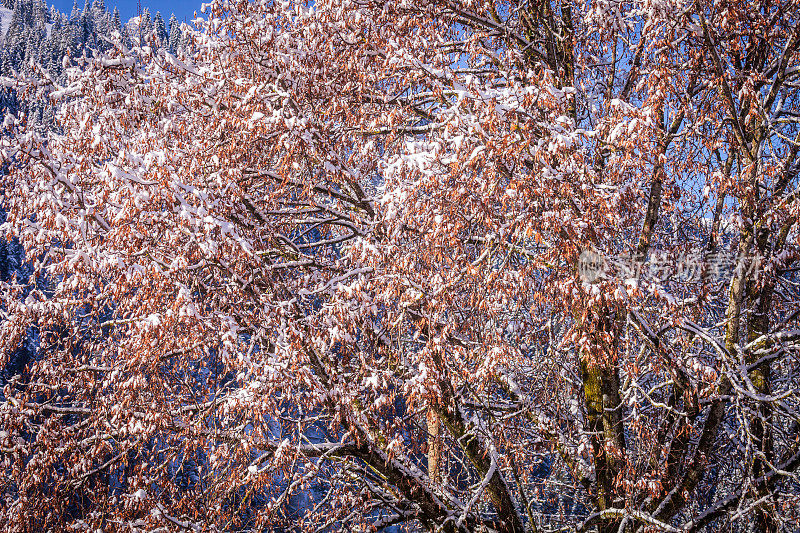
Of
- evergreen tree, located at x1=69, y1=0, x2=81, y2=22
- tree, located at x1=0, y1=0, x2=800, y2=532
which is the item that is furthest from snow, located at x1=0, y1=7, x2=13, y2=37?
tree, located at x1=0, y1=0, x2=800, y2=532

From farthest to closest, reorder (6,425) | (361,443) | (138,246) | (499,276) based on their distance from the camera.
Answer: (6,425)
(361,443)
(499,276)
(138,246)

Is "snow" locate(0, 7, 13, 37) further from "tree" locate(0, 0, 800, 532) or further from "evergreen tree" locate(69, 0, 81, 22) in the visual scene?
"tree" locate(0, 0, 800, 532)

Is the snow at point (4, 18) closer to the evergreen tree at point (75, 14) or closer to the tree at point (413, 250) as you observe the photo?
the evergreen tree at point (75, 14)

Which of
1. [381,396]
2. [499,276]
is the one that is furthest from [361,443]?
[499,276]

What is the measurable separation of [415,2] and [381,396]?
3.92 m

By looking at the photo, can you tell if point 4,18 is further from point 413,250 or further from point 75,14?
point 413,250

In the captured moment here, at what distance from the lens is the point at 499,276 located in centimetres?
457

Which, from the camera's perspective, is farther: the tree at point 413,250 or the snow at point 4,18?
the snow at point 4,18

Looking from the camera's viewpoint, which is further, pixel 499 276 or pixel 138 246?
pixel 499 276

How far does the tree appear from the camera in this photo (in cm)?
409

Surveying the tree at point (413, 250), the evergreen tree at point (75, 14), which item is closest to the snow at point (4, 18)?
the evergreen tree at point (75, 14)

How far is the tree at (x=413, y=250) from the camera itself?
409 centimetres

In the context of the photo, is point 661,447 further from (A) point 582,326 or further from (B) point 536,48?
(B) point 536,48

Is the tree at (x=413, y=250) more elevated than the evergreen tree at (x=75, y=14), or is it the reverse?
the evergreen tree at (x=75, y=14)
